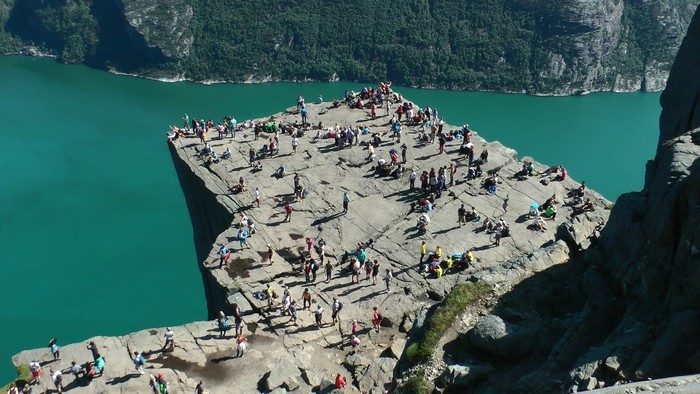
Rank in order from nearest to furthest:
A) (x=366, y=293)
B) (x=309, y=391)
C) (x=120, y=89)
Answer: (x=309, y=391) → (x=366, y=293) → (x=120, y=89)

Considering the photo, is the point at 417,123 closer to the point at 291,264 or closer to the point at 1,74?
the point at 291,264

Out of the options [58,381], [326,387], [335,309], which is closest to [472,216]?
[335,309]

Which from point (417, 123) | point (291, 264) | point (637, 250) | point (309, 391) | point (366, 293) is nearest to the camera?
point (637, 250)

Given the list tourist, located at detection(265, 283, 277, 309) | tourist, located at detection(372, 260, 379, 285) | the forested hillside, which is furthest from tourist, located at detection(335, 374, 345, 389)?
the forested hillside

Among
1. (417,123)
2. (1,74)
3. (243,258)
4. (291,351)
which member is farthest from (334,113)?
(1,74)

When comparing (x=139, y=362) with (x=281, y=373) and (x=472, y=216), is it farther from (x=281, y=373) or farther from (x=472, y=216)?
(x=472, y=216)

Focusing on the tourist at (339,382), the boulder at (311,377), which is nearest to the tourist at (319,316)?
the boulder at (311,377)

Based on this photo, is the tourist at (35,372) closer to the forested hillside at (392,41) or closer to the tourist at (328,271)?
the tourist at (328,271)
